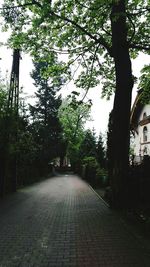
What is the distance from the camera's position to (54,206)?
12.1m

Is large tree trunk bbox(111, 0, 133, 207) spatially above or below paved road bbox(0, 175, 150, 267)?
above

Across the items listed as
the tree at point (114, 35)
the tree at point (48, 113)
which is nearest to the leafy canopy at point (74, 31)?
the tree at point (114, 35)

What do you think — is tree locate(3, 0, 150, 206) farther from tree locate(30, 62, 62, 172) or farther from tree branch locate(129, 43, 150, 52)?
tree locate(30, 62, 62, 172)

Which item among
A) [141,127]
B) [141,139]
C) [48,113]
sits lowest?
[141,139]

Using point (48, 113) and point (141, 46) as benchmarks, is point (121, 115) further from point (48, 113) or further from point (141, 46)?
point (48, 113)

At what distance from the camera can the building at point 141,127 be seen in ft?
84.9

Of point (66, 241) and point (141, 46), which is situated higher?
point (141, 46)

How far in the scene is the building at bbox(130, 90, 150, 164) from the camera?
84.9 feet

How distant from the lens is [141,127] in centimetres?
2788

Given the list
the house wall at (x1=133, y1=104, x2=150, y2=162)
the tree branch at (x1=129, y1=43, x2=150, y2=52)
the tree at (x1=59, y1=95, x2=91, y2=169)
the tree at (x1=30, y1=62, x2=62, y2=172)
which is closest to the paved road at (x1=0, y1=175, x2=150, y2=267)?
the tree branch at (x1=129, y1=43, x2=150, y2=52)

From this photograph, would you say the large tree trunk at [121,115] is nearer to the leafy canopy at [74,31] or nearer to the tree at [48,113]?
the leafy canopy at [74,31]

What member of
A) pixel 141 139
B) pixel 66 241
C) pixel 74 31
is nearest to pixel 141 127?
pixel 141 139

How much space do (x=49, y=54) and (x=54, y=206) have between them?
7.73m

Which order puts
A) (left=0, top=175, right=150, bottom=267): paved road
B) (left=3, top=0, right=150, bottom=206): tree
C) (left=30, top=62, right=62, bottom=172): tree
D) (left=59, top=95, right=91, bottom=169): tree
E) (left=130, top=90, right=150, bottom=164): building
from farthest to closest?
(left=59, top=95, right=91, bottom=169): tree, (left=30, top=62, right=62, bottom=172): tree, (left=130, top=90, right=150, bottom=164): building, (left=3, top=0, right=150, bottom=206): tree, (left=0, top=175, right=150, bottom=267): paved road
